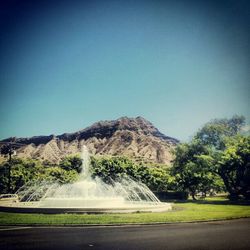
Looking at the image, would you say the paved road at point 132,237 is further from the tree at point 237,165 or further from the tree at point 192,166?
the tree at point 192,166

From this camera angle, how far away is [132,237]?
37.3 feet

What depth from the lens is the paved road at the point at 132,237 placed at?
9984 millimetres

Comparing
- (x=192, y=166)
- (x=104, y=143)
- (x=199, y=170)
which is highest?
(x=104, y=143)

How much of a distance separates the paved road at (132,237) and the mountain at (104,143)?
457 ft

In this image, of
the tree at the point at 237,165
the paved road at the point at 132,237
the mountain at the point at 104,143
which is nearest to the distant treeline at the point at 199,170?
the tree at the point at 237,165

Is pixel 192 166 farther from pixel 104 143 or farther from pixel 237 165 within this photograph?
pixel 104 143

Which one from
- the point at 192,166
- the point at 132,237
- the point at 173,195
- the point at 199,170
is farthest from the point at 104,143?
the point at 132,237

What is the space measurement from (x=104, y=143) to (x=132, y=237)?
171647 mm

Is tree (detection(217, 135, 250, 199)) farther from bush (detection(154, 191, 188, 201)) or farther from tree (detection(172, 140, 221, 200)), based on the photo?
bush (detection(154, 191, 188, 201))

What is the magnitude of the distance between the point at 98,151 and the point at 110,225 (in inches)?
6375

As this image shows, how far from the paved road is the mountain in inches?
5487

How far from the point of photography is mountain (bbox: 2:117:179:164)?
164 meters

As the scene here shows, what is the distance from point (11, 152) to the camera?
118ft

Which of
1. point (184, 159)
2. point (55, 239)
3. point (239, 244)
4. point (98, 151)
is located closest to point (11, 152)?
point (184, 159)
